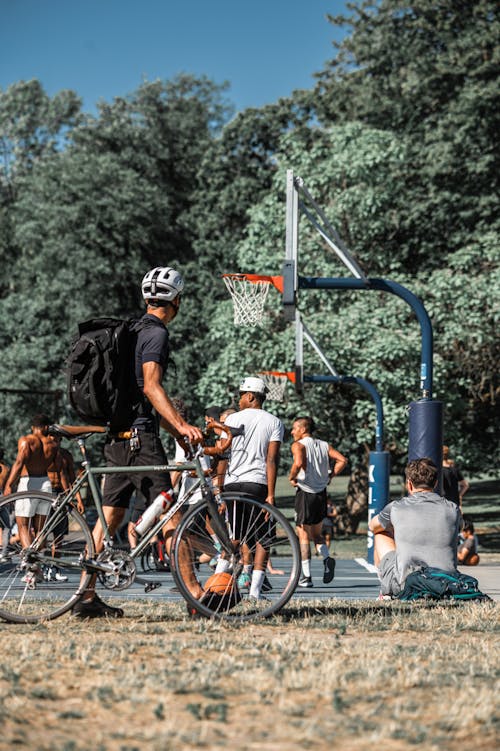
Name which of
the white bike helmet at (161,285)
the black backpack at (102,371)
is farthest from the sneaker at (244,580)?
the white bike helmet at (161,285)

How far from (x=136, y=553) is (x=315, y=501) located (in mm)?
6363

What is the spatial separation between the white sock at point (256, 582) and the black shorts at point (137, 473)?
943mm

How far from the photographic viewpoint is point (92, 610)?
6715 millimetres

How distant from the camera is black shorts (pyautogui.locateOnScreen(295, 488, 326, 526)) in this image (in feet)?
41.8

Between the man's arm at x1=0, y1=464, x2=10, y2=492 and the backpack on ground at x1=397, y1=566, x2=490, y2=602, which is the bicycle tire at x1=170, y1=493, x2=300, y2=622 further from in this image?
the man's arm at x1=0, y1=464, x2=10, y2=492

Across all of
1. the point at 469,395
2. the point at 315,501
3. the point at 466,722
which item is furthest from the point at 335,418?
the point at 466,722

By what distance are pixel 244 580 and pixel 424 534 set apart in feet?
6.72

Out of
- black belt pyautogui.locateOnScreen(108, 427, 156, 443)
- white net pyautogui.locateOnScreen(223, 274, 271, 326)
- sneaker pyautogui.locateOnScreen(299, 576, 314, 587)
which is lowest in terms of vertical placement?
sneaker pyautogui.locateOnScreen(299, 576, 314, 587)

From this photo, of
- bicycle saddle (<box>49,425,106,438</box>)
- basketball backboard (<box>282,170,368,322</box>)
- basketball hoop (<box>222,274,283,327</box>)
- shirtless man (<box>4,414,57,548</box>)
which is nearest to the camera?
bicycle saddle (<box>49,425,106,438</box>)

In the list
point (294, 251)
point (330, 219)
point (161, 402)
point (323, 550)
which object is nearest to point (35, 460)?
point (323, 550)

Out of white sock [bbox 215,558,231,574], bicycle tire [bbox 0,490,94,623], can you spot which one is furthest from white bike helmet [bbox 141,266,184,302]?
white sock [bbox 215,558,231,574]

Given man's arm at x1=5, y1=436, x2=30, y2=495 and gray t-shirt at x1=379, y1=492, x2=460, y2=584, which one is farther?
man's arm at x1=5, y1=436, x2=30, y2=495

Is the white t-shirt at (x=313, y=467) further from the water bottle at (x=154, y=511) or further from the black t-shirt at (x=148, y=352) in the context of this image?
the water bottle at (x=154, y=511)

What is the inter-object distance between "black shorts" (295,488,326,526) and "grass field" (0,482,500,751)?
593 cm
